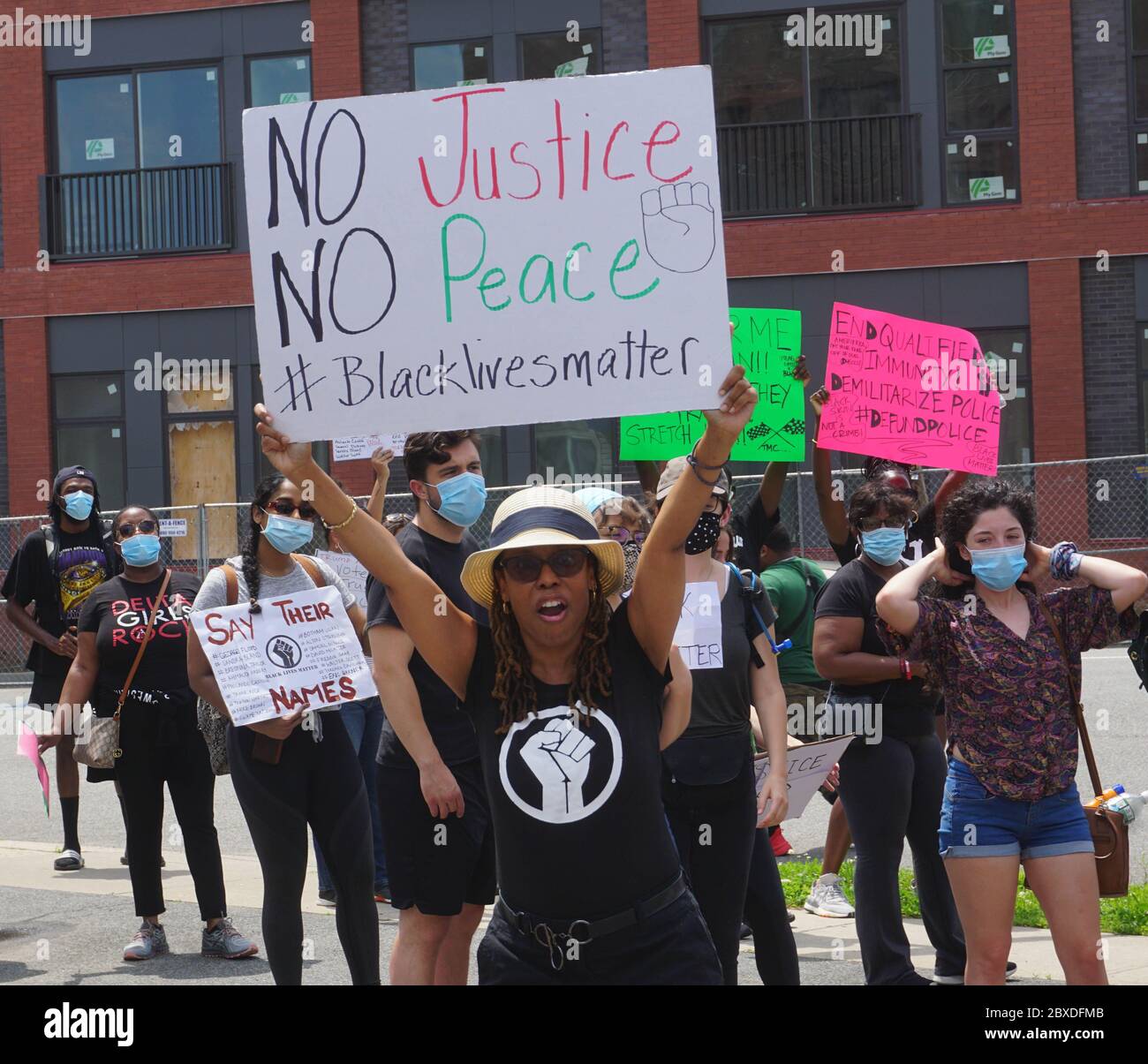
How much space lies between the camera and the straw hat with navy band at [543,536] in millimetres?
3697

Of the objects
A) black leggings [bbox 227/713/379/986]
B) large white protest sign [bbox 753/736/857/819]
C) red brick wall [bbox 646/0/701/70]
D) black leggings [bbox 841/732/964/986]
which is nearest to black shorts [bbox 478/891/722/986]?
black leggings [bbox 227/713/379/986]

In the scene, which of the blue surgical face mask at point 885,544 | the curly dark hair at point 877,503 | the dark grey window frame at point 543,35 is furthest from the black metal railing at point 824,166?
the blue surgical face mask at point 885,544

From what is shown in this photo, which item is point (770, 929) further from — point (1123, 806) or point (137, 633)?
point (137, 633)

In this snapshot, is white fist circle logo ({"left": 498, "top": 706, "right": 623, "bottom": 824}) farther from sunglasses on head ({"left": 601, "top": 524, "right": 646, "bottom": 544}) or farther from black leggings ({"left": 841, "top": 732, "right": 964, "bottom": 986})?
black leggings ({"left": 841, "top": 732, "right": 964, "bottom": 986})

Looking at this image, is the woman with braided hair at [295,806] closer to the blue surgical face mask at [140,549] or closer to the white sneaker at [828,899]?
the blue surgical face mask at [140,549]

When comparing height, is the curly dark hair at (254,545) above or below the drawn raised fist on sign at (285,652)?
above

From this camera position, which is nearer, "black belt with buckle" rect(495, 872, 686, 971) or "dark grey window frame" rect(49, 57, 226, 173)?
"black belt with buckle" rect(495, 872, 686, 971)

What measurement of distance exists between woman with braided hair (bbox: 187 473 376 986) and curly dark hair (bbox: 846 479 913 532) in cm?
212

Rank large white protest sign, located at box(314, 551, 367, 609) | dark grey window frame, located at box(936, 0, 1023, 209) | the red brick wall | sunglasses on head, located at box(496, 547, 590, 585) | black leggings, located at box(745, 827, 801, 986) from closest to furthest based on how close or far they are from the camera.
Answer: sunglasses on head, located at box(496, 547, 590, 585) < black leggings, located at box(745, 827, 801, 986) < large white protest sign, located at box(314, 551, 367, 609) < dark grey window frame, located at box(936, 0, 1023, 209) < the red brick wall

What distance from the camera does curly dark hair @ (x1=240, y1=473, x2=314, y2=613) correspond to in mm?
6199

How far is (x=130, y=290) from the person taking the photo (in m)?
23.2

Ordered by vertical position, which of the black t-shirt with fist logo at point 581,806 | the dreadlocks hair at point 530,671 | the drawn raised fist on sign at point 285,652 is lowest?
the black t-shirt with fist logo at point 581,806

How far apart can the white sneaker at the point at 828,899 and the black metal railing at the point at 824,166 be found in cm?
1503

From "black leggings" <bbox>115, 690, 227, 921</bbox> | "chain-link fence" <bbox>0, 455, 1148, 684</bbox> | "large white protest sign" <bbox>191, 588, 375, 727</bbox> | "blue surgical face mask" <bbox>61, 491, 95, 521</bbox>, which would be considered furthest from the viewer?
"chain-link fence" <bbox>0, 455, 1148, 684</bbox>
